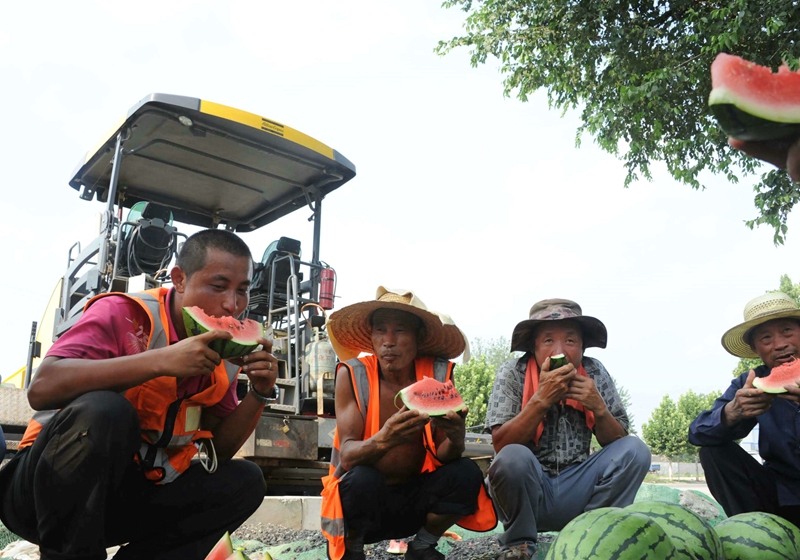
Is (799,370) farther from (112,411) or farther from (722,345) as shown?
(112,411)

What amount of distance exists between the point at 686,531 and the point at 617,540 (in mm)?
276

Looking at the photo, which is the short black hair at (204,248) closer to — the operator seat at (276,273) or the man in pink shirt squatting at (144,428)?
the man in pink shirt squatting at (144,428)

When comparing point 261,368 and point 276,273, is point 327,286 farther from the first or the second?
point 261,368

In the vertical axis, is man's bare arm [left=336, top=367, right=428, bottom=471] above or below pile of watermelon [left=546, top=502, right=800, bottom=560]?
above

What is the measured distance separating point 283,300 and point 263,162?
1.64 metres

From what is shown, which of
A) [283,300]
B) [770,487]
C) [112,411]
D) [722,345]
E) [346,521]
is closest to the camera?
[112,411]

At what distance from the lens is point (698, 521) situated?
161cm

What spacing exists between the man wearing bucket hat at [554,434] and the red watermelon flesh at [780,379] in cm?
63

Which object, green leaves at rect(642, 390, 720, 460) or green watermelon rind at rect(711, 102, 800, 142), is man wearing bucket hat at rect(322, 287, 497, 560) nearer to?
green watermelon rind at rect(711, 102, 800, 142)

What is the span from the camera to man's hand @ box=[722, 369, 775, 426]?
302cm

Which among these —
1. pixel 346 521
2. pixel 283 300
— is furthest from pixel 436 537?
pixel 283 300

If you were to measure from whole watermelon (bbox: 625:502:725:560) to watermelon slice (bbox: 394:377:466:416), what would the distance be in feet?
4.41

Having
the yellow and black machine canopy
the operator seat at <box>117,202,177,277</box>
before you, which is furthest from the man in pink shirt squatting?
the yellow and black machine canopy

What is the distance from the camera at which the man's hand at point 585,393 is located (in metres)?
3.18
